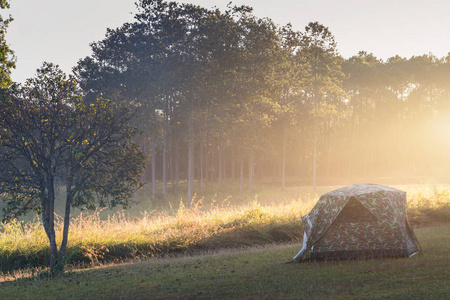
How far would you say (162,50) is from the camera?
36750 mm

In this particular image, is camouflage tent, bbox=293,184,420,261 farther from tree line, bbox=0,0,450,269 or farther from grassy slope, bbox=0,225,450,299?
tree line, bbox=0,0,450,269

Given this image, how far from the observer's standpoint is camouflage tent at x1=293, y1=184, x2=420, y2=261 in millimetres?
11805

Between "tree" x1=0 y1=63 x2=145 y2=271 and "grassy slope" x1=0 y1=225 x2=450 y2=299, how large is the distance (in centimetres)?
207

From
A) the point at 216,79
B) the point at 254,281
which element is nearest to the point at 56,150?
the point at 254,281

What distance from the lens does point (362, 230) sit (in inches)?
471

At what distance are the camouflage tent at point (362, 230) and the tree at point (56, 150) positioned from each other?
5.71 metres

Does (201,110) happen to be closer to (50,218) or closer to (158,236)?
(158,236)

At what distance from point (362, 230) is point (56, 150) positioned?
925cm

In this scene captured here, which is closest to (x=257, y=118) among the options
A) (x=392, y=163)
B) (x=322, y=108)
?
(x=322, y=108)

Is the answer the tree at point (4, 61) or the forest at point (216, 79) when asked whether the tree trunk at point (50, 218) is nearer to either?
the tree at point (4, 61)

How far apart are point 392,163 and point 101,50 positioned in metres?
52.6

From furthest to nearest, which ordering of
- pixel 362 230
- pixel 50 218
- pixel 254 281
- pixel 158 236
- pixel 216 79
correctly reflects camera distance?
pixel 216 79
pixel 158 236
pixel 50 218
pixel 362 230
pixel 254 281

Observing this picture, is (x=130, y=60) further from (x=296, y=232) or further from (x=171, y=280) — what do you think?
(x=171, y=280)

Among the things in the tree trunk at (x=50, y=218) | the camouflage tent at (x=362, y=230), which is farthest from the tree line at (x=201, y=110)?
the camouflage tent at (x=362, y=230)
